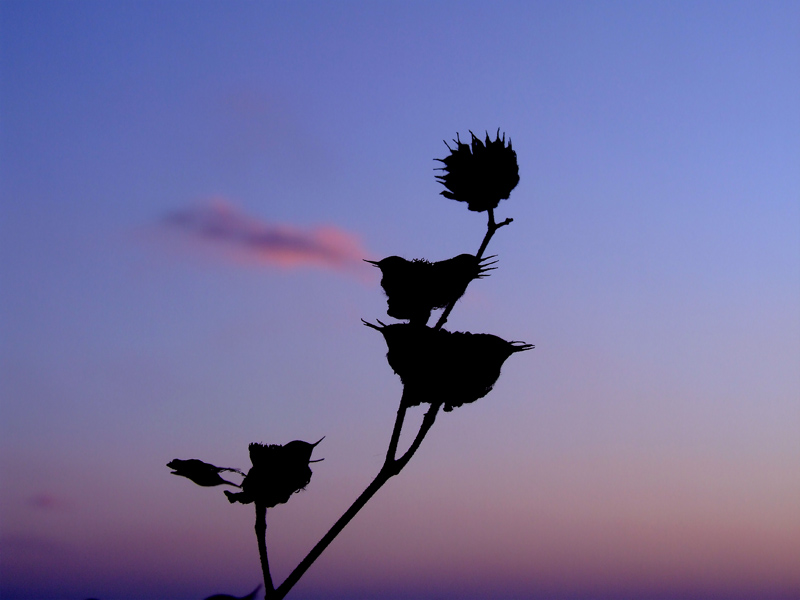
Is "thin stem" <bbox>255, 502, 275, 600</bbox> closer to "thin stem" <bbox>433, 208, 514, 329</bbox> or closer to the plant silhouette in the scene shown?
the plant silhouette

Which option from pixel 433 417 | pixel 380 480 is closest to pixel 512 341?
pixel 433 417

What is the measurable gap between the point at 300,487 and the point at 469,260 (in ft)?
3.48

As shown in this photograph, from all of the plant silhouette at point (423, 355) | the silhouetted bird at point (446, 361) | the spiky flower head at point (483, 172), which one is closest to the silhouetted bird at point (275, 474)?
the plant silhouette at point (423, 355)

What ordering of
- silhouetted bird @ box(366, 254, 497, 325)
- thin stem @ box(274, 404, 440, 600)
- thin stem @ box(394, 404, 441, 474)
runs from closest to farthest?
thin stem @ box(274, 404, 440, 600) < thin stem @ box(394, 404, 441, 474) < silhouetted bird @ box(366, 254, 497, 325)

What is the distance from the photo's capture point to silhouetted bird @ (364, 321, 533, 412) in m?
2.71

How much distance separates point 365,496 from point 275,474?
0.42 metres

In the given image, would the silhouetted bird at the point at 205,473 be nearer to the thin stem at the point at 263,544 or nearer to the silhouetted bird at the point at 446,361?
the thin stem at the point at 263,544

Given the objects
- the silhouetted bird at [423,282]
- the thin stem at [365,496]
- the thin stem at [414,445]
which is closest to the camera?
the thin stem at [365,496]

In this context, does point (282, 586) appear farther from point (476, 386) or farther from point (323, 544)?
point (476, 386)

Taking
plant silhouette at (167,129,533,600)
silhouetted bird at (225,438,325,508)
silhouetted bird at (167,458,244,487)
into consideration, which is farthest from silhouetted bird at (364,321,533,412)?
silhouetted bird at (167,458,244,487)

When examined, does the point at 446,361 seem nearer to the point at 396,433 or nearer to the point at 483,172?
the point at 396,433

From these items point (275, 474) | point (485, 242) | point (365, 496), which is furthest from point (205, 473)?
point (485, 242)

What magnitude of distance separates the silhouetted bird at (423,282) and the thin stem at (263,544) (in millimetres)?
863

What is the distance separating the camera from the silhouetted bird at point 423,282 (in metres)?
2.83
